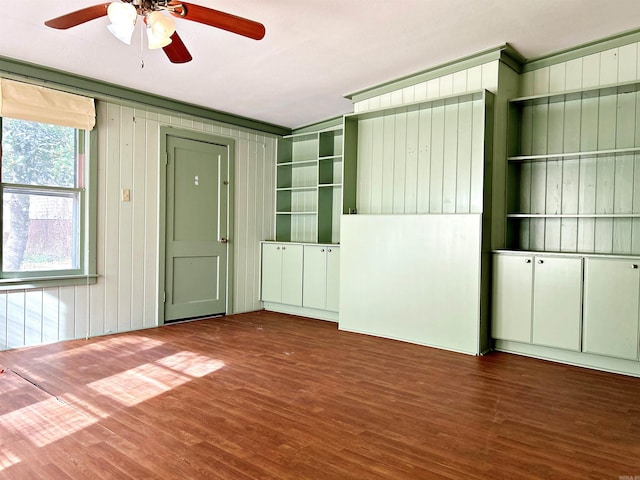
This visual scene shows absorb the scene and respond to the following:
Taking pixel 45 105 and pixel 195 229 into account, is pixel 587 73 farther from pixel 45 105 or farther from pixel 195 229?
pixel 45 105

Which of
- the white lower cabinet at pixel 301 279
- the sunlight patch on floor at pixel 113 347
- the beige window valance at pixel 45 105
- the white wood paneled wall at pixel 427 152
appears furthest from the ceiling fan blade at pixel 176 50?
the white lower cabinet at pixel 301 279

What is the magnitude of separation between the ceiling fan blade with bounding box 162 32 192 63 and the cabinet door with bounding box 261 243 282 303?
3.31 m

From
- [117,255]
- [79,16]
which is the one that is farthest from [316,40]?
[117,255]

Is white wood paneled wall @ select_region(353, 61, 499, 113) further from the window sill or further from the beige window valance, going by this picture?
the window sill

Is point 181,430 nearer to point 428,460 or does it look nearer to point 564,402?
point 428,460

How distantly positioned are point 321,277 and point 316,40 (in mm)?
2811

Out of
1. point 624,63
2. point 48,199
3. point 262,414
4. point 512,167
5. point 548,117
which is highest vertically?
point 624,63

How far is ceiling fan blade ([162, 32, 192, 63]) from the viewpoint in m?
2.68

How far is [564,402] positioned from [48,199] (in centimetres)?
458

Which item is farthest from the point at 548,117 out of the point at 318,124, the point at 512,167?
the point at 318,124

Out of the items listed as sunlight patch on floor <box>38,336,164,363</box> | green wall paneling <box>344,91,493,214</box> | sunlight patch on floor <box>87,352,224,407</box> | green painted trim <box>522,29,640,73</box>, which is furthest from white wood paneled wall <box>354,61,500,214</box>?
sunlight patch on floor <box>38,336,164,363</box>

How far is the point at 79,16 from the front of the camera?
8.11 feet

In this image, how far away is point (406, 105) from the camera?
4.29m

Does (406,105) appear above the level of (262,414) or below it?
above
